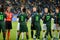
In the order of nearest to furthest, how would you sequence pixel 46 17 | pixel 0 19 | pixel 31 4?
1. pixel 0 19
2. pixel 46 17
3. pixel 31 4

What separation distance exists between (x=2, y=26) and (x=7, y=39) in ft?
4.11

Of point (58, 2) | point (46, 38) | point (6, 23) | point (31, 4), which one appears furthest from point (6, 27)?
point (58, 2)

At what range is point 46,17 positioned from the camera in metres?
14.2

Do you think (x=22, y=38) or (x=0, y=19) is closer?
(x=0, y=19)

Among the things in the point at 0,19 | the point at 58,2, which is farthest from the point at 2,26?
the point at 58,2

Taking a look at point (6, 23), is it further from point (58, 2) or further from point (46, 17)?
point (58, 2)

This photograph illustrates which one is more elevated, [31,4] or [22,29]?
[31,4]

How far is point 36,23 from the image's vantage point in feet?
45.8

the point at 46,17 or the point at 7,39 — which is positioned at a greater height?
the point at 46,17

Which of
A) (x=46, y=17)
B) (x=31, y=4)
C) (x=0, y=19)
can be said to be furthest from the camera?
(x=31, y=4)

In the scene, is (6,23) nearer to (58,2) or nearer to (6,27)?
(6,27)

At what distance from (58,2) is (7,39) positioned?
1528 centimetres

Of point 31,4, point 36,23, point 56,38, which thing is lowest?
point 56,38

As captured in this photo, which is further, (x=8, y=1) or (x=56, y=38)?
(x=8, y=1)
